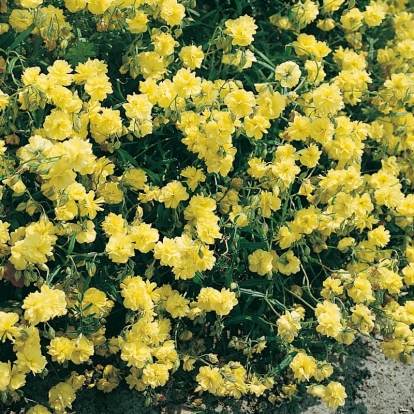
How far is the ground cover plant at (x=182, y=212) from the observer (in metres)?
2.90

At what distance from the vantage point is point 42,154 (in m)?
2.65

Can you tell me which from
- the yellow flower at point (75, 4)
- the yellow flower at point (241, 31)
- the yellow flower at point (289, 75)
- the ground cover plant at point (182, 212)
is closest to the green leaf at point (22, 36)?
the ground cover plant at point (182, 212)

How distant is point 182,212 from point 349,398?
49.3 inches

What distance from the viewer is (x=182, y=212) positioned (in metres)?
3.29

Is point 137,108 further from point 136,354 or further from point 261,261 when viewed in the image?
point 136,354

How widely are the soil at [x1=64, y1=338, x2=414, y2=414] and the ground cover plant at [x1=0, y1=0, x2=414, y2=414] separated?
0.29ft

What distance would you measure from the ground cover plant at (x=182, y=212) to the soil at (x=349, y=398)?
90 mm

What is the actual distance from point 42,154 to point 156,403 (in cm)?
132

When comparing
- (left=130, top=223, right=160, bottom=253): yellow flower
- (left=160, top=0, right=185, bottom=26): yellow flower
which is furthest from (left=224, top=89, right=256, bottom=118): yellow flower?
(left=130, top=223, right=160, bottom=253): yellow flower

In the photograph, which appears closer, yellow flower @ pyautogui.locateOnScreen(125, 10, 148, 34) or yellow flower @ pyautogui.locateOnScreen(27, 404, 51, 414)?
yellow flower @ pyautogui.locateOnScreen(27, 404, 51, 414)

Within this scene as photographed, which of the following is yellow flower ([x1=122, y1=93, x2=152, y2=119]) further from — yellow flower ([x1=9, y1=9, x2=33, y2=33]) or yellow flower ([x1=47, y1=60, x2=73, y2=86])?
yellow flower ([x1=9, y1=9, x2=33, y2=33])

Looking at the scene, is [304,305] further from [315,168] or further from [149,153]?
[149,153]

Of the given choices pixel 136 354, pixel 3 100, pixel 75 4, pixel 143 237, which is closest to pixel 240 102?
pixel 143 237

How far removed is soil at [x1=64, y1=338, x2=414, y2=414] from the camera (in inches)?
127
